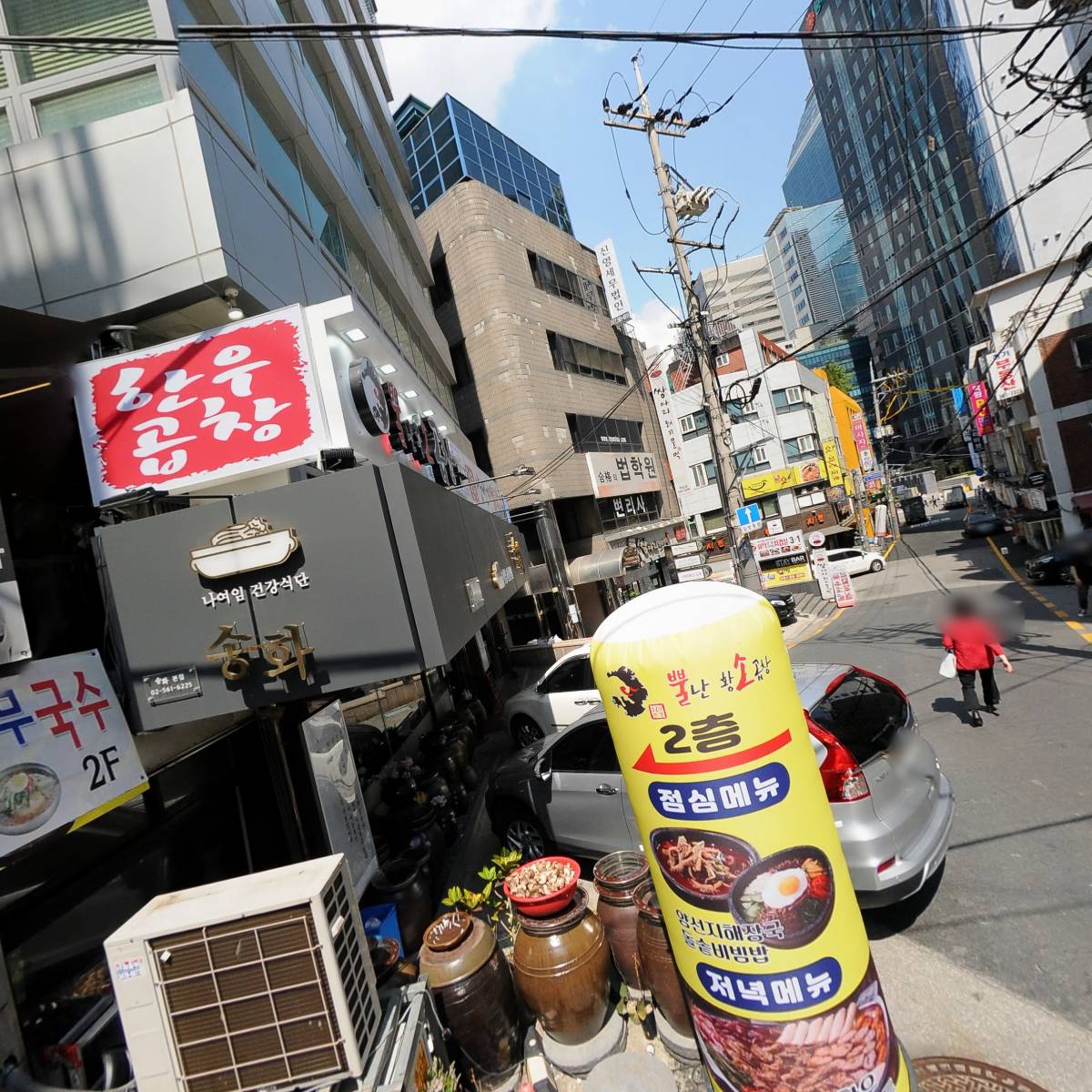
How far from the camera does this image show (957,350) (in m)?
56.7

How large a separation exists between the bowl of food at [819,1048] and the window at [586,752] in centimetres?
255

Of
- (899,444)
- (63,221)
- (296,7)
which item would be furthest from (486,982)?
(899,444)

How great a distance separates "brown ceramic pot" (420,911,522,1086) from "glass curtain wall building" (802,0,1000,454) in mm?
48698

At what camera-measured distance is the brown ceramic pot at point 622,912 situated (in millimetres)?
4164

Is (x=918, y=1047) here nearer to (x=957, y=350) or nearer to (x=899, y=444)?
(x=957, y=350)

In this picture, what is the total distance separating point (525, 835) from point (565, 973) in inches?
103

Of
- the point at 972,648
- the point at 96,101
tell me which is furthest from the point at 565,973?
the point at 96,101

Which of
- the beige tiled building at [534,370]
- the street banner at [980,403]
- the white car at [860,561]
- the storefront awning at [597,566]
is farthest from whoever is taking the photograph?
the street banner at [980,403]

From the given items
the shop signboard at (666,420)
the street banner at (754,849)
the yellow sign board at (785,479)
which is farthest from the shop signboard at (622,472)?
the street banner at (754,849)

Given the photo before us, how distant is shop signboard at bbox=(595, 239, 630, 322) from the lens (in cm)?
2584

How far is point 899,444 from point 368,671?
76.7 meters

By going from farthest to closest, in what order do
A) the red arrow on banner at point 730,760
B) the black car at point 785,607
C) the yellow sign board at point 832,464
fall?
1. the yellow sign board at point 832,464
2. the black car at point 785,607
3. the red arrow on banner at point 730,760

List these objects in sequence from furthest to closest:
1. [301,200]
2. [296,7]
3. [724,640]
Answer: [296,7]
[301,200]
[724,640]

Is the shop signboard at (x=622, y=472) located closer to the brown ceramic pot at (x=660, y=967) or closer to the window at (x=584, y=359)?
the window at (x=584, y=359)
